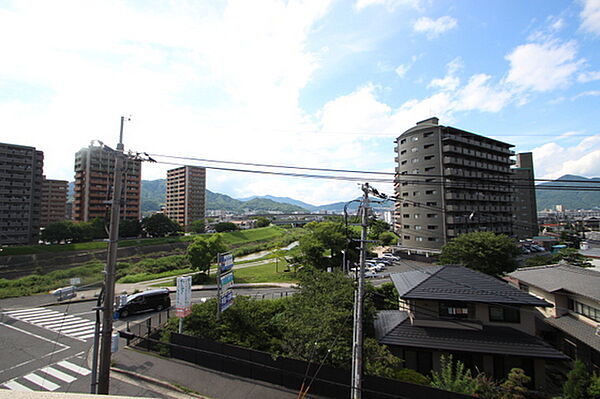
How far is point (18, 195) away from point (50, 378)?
206ft

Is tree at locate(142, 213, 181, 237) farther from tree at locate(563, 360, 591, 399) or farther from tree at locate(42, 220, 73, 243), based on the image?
tree at locate(563, 360, 591, 399)

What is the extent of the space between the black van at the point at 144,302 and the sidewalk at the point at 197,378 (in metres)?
6.53

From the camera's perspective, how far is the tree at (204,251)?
3275cm

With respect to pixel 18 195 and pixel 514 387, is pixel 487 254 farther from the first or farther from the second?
pixel 18 195

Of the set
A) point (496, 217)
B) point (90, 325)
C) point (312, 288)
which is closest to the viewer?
point (312, 288)

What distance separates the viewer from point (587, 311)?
1561 cm

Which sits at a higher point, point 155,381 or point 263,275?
point 155,381

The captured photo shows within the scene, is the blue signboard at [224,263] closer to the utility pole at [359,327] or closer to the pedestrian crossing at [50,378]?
the pedestrian crossing at [50,378]

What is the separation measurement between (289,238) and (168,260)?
110ft

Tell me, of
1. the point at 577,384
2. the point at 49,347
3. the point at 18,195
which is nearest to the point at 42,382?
the point at 49,347

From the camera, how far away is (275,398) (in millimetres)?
10227

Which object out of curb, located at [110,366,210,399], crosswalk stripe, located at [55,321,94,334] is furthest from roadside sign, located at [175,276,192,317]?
crosswalk stripe, located at [55,321,94,334]

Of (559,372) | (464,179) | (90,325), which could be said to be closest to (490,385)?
(559,372)

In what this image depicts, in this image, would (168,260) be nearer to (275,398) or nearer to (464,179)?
(275,398)
